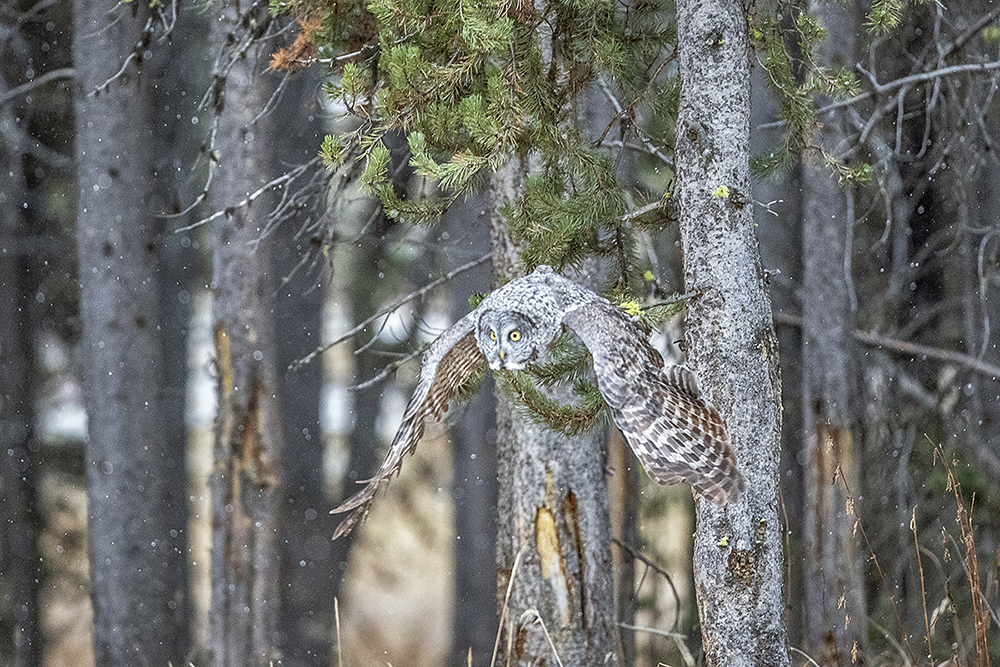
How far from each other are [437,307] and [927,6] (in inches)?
131

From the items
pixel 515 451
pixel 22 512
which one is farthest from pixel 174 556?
pixel 515 451

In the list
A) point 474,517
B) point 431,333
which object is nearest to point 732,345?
point 431,333

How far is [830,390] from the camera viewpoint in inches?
155

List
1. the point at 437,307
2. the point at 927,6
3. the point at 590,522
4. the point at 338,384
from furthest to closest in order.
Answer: the point at 338,384
the point at 437,307
the point at 927,6
the point at 590,522

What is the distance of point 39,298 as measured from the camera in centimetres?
519

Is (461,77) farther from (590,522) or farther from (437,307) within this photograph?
(437,307)

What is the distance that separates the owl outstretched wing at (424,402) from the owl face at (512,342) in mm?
100

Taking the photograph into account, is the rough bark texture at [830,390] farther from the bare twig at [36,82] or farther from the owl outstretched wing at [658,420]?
the bare twig at [36,82]

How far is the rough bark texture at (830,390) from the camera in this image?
3930 millimetres

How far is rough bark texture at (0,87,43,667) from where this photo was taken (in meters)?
5.08

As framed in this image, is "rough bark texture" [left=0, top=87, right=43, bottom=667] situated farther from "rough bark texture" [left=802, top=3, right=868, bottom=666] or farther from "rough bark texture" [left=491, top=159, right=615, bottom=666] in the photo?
"rough bark texture" [left=802, top=3, right=868, bottom=666]

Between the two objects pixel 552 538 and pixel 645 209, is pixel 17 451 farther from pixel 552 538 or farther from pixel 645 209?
pixel 645 209

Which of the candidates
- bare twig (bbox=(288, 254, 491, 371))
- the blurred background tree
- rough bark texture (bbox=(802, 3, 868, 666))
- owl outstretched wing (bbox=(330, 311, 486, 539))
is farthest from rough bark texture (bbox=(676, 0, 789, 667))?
rough bark texture (bbox=(802, 3, 868, 666))

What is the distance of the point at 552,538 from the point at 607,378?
1331 mm
